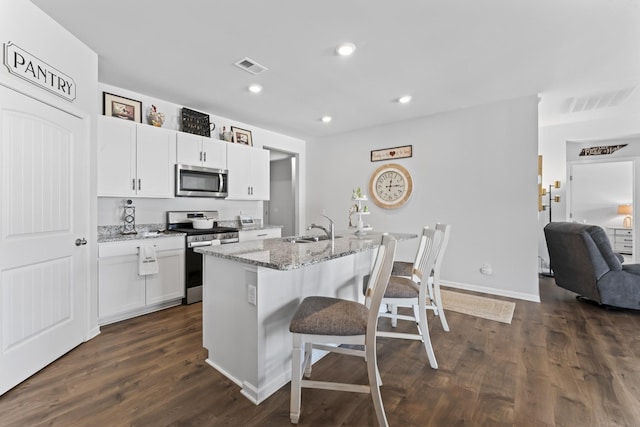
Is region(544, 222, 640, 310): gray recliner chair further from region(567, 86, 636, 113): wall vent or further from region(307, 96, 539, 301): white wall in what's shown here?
region(567, 86, 636, 113): wall vent

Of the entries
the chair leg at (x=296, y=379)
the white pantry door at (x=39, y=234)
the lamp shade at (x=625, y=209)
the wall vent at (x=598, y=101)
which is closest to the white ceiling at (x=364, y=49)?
the wall vent at (x=598, y=101)

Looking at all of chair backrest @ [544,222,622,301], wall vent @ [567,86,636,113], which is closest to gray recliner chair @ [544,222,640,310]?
chair backrest @ [544,222,622,301]

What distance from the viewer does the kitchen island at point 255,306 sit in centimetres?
170

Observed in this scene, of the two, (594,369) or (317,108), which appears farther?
(317,108)

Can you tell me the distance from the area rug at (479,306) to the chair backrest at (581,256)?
866mm

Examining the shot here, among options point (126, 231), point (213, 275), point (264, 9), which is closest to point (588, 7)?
point (264, 9)

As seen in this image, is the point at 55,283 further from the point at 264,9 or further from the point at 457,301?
the point at 457,301

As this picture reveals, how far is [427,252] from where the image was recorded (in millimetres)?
2320

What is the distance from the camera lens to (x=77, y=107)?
238 centimetres

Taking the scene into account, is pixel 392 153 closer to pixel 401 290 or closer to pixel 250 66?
pixel 250 66

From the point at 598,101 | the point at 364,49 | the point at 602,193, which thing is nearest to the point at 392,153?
the point at 364,49

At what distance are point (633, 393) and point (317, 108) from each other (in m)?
4.05

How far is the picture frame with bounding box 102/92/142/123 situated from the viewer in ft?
10.2

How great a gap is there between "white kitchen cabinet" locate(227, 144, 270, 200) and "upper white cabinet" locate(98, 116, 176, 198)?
882 mm
